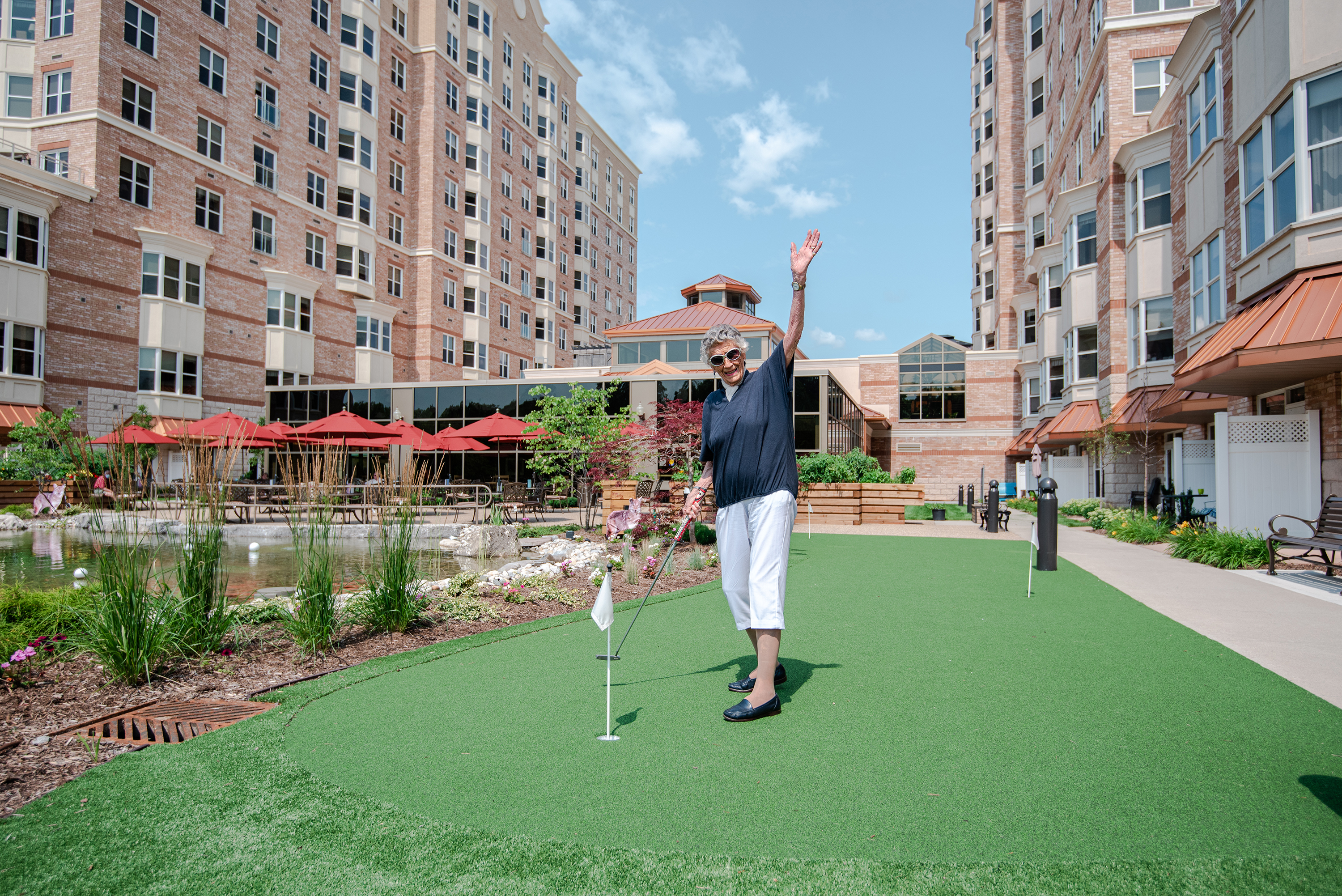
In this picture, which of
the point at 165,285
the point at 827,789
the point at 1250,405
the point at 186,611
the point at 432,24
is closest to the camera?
the point at 827,789

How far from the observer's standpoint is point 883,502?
59.3 ft

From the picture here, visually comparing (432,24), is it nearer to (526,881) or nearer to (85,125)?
(85,125)

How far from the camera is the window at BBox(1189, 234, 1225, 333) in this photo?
14938 millimetres

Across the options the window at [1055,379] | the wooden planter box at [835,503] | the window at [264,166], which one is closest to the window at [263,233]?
the window at [264,166]

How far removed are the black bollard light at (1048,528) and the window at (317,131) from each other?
112 feet

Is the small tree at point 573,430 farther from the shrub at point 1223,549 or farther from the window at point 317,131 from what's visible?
the window at point 317,131

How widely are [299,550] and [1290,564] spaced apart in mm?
12183

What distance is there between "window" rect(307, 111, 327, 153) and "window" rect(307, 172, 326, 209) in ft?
4.34

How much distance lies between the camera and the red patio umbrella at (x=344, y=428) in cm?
1838

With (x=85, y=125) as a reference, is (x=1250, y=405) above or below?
below

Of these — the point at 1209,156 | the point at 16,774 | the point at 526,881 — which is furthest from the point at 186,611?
the point at 1209,156

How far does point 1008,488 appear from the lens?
34.9 meters

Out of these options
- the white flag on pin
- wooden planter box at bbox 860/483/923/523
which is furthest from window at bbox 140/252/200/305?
the white flag on pin

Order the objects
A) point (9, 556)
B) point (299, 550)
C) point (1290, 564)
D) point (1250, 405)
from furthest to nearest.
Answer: point (1250, 405), point (9, 556), point (1290, 564), point (299, 550)
